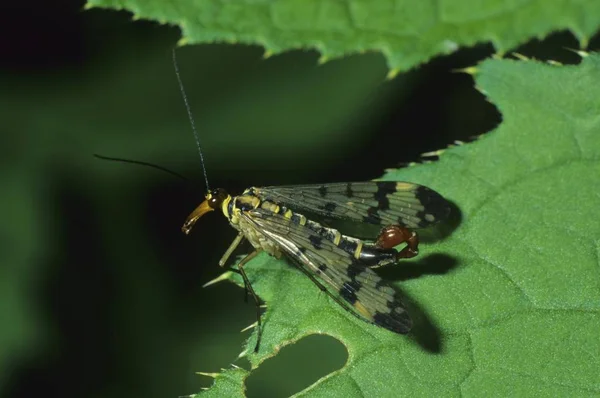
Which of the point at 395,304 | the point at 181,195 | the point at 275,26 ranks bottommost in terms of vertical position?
the point at 181,195

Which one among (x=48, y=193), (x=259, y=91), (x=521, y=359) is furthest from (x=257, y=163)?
(x=521, y=359)

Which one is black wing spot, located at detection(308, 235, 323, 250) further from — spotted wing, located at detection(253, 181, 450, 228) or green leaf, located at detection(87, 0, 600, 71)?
green leaf, located at detection(87, 0, 600, 71)

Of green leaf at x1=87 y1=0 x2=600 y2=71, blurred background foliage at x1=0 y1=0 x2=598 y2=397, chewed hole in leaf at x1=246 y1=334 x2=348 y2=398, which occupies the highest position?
green leaf at x1=87 y1=0 x2=600 y2=71

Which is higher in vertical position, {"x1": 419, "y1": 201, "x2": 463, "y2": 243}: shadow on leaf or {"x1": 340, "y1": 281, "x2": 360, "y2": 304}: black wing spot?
{"x1": 419, "y1": 201, "x2": 463, "y2": 243}: shadow on leaf

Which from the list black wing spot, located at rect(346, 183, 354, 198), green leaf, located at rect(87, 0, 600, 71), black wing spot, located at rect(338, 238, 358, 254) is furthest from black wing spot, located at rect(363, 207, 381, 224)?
green leaf, located at rect(87, 0, 600, 71)

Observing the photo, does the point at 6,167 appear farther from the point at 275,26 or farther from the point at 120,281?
the point at 275,26
